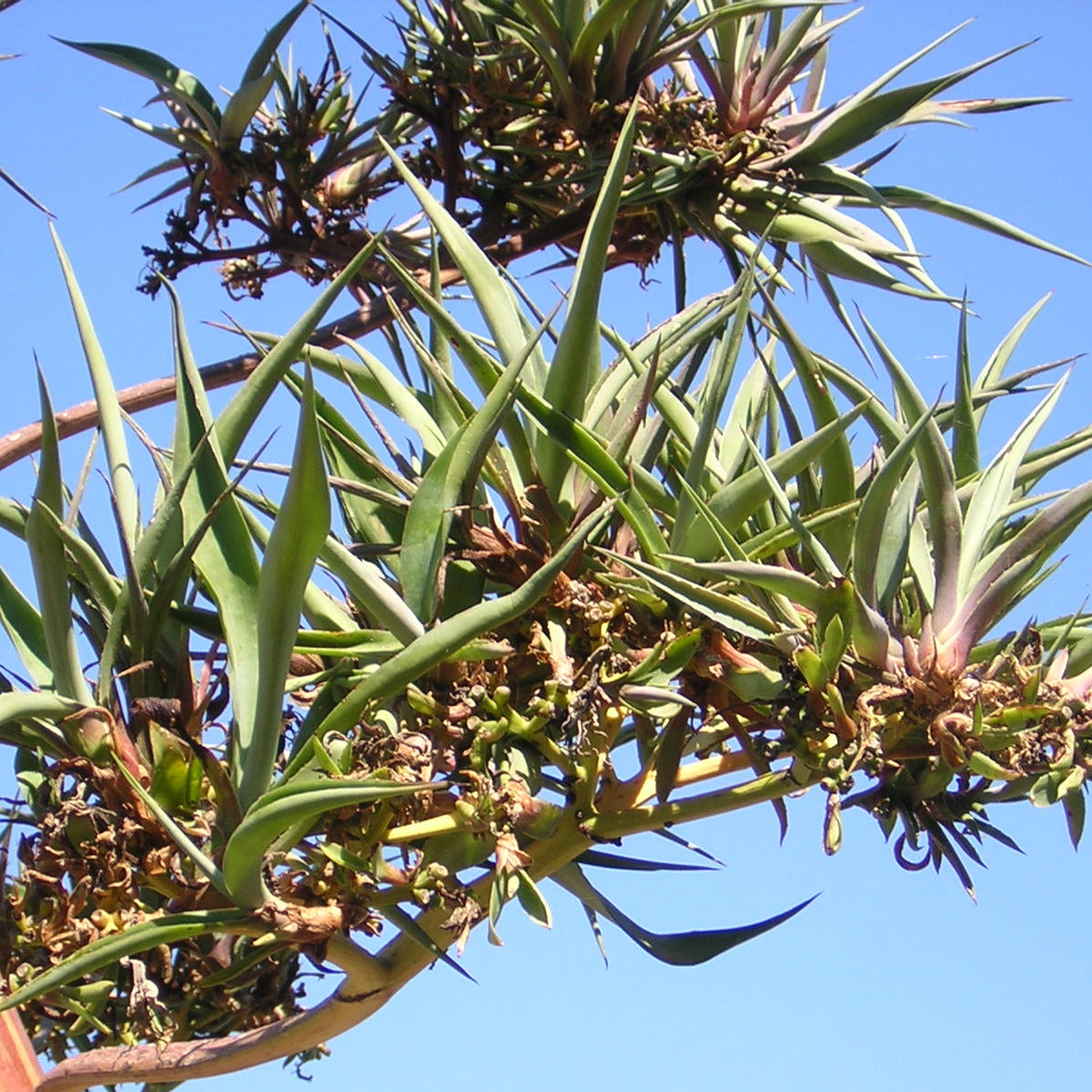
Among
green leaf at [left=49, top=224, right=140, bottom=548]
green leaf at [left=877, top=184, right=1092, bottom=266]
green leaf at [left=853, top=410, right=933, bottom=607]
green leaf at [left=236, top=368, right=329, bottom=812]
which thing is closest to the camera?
green leaf at [left=236, top=368, right=329, bottom=812]

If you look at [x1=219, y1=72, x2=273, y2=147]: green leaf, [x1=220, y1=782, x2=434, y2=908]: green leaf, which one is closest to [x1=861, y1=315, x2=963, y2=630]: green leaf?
[x1=220, y1=782, x2=434, y2=908]: green leaf

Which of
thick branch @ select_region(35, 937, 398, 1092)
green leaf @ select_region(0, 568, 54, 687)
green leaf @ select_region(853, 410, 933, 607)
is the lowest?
thick branch @ select_region(35, 937, 398, 1092)

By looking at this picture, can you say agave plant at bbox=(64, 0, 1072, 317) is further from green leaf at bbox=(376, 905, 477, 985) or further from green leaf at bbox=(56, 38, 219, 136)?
green leaf at bbox=(376, 905, 477, 985)

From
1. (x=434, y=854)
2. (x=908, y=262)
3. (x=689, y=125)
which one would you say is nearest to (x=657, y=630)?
(x=434, y=854)

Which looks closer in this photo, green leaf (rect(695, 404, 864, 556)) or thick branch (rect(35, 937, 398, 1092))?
green leaf (rect(695, 404, 864, 556))

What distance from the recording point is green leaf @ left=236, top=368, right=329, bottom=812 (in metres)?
0.88

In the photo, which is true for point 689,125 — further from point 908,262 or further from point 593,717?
point 593,717

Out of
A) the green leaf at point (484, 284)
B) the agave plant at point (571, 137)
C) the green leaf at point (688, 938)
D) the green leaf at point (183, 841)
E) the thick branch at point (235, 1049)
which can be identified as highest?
the agave plant at point (571, 137)

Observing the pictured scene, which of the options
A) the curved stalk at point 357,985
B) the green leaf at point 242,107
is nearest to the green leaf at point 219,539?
the curved stalk at point 357,985

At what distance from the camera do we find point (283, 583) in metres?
0.95

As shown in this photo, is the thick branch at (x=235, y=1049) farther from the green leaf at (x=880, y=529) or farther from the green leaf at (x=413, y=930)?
the green leaf at (x=880, y=529)

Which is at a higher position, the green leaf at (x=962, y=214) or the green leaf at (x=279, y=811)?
the green leaf at (x=962, y=214)

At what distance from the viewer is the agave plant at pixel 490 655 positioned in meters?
1.01

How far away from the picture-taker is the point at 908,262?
5.47ft
